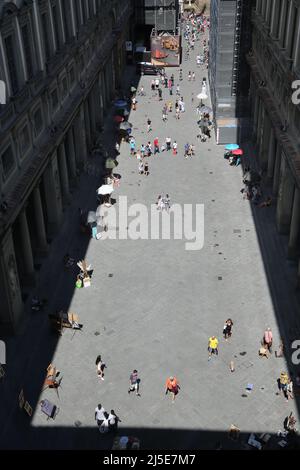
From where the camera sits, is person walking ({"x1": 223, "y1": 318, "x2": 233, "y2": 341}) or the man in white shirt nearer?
the man in white shirt

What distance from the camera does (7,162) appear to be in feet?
101

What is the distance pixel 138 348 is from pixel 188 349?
112 inches

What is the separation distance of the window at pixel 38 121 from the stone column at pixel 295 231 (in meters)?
17.6

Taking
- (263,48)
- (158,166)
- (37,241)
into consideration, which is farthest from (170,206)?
(263,48)

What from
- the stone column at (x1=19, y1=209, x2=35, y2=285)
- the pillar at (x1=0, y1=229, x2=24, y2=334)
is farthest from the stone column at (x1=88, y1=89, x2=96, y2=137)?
the pillar at (x1=0, y1=229, x2=24, y2=334)

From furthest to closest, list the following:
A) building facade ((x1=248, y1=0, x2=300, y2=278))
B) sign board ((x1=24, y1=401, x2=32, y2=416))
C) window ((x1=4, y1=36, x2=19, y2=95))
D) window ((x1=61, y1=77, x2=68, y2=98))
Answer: window ((x1=61, y1=77, x2=68, y2=98)), building facade ((x1=248, y1=0, x2=300, y2=278)), window ((x1=4, y1=36, x2=19, y2=95)), sign board ((x1=24, y1=401, x2=32, y2=416))

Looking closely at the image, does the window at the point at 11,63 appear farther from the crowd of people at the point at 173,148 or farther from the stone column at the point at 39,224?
the crowd of people at the point at 173,148

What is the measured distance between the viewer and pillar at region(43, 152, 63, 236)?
39.8m

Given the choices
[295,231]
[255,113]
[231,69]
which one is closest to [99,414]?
[295,231]

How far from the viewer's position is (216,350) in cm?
3045

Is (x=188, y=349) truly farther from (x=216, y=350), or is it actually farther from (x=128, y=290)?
(x=128, y=290)

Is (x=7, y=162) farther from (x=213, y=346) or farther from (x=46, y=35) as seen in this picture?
(x=213, y=346)

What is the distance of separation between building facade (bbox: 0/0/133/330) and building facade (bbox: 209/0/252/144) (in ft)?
41.9

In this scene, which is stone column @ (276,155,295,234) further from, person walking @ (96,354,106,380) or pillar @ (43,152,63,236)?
person walking @ (96,354,106,380)
